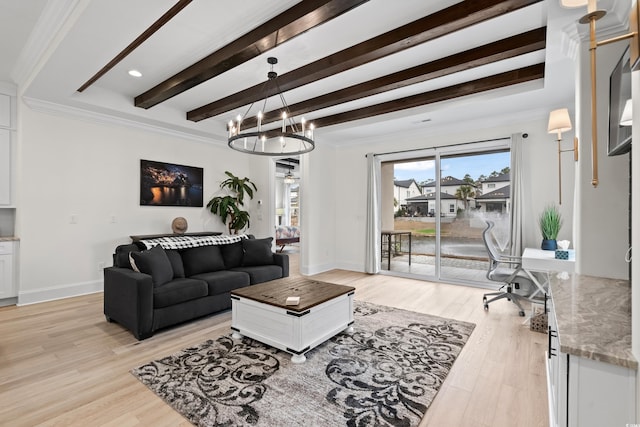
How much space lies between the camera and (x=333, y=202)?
21.9 feet

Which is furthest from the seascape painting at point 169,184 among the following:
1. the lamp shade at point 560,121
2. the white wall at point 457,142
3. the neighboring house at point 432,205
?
the lamp shade at point 560,121

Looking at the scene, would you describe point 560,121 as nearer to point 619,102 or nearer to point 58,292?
point 619,102

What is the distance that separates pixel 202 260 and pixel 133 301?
1.06 metres

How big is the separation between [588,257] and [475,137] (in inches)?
127

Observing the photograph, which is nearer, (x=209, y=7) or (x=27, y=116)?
(x=209, y=7)

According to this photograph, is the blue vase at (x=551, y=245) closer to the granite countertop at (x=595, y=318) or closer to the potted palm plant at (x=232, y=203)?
the granite countertop at (x=595, y=318)

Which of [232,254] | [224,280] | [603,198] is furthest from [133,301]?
[603,198]

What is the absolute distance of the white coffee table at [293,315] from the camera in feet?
8.22

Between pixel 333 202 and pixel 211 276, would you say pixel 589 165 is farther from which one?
pixel 333 202

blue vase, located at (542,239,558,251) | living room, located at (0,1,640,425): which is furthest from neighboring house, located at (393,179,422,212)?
blue vase, located at (542,239,558,251)

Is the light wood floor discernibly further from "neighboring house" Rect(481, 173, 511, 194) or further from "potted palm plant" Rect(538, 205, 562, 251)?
"neighboring house" Rect(481, 173, 511, 194)

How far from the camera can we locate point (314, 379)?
220 cm

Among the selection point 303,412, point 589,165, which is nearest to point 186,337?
point 303,412

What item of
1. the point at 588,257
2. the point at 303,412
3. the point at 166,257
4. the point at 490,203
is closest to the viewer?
the point at 303,412
